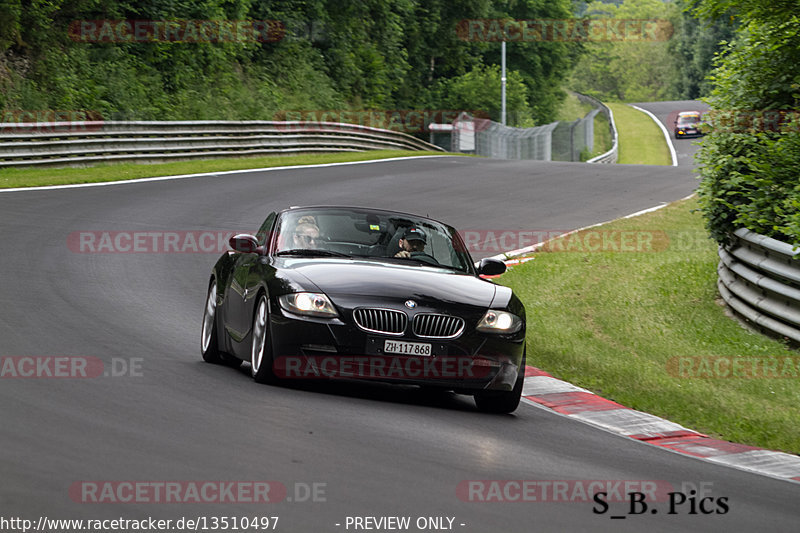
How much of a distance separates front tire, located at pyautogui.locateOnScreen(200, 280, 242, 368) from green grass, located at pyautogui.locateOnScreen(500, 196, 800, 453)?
2982 mm

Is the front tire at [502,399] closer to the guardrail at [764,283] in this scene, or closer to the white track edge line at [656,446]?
the white track edge line at [656,446]

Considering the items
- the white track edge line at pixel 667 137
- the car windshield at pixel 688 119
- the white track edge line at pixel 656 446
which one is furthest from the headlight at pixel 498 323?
the car windshield at pixel 688 119

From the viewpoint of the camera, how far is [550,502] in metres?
5.93

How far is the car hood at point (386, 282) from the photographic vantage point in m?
8.42

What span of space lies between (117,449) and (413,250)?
406 cm

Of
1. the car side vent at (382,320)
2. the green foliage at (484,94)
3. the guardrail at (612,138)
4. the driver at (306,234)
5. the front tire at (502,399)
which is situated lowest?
the guardrail at (612,138)

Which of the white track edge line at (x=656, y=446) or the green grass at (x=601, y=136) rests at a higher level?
the white track edge line at (x=656, y=446)

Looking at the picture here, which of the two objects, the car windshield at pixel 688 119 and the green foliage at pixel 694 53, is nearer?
the car windshield at pixel 688 119

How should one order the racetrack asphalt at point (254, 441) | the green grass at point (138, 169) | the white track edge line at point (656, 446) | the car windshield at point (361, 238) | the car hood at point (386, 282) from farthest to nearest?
the green grass at point (138, 169) < the car windshield at point (361, 238) < the car hood at point (386, 282) < the white track edge line at point (656, 446) < the racetrack asphalt at point (254, 441)

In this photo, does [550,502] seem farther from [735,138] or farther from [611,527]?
[735,138]

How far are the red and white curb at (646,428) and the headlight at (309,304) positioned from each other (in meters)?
2.15

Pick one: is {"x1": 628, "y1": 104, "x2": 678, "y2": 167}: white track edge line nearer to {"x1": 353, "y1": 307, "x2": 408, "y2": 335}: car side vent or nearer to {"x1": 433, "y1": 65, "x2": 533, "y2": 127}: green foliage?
{"x1": 433, "y1": 65, "x2": 533, "y2": 127}: green foliage

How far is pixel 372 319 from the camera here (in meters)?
8.31

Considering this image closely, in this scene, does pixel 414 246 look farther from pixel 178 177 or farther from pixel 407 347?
pixel 178 177
